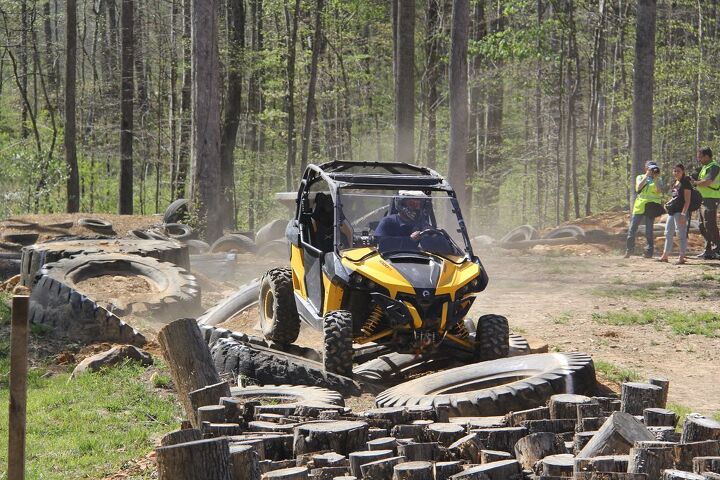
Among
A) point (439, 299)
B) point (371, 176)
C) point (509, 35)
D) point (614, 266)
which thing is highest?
point (509, 35)

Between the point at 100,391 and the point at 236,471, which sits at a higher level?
the point at 236,471

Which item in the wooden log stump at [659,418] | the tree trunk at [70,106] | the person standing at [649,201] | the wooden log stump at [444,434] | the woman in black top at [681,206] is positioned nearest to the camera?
the wooden log stump at [444,434]

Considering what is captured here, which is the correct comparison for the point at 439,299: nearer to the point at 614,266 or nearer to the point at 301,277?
the point at 301,277

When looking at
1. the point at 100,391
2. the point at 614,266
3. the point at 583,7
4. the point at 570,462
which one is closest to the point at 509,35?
the point at 583,7

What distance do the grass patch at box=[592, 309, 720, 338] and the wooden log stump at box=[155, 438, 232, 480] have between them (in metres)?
8.66

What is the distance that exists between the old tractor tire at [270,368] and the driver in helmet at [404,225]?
1.42 meters

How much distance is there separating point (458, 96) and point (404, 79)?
6.94ft

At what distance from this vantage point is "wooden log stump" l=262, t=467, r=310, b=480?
5.00 meters

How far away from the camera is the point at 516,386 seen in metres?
7.79

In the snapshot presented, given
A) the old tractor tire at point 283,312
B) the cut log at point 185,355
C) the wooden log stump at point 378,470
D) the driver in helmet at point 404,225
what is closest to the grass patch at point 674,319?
the driver in helmet at point 404,225

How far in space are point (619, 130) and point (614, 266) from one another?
100.0 feet

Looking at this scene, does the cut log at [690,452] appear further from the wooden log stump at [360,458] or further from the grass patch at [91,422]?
the grass patch at [91,422]

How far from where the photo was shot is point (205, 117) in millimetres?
22203

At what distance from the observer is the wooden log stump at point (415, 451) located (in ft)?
18.1
